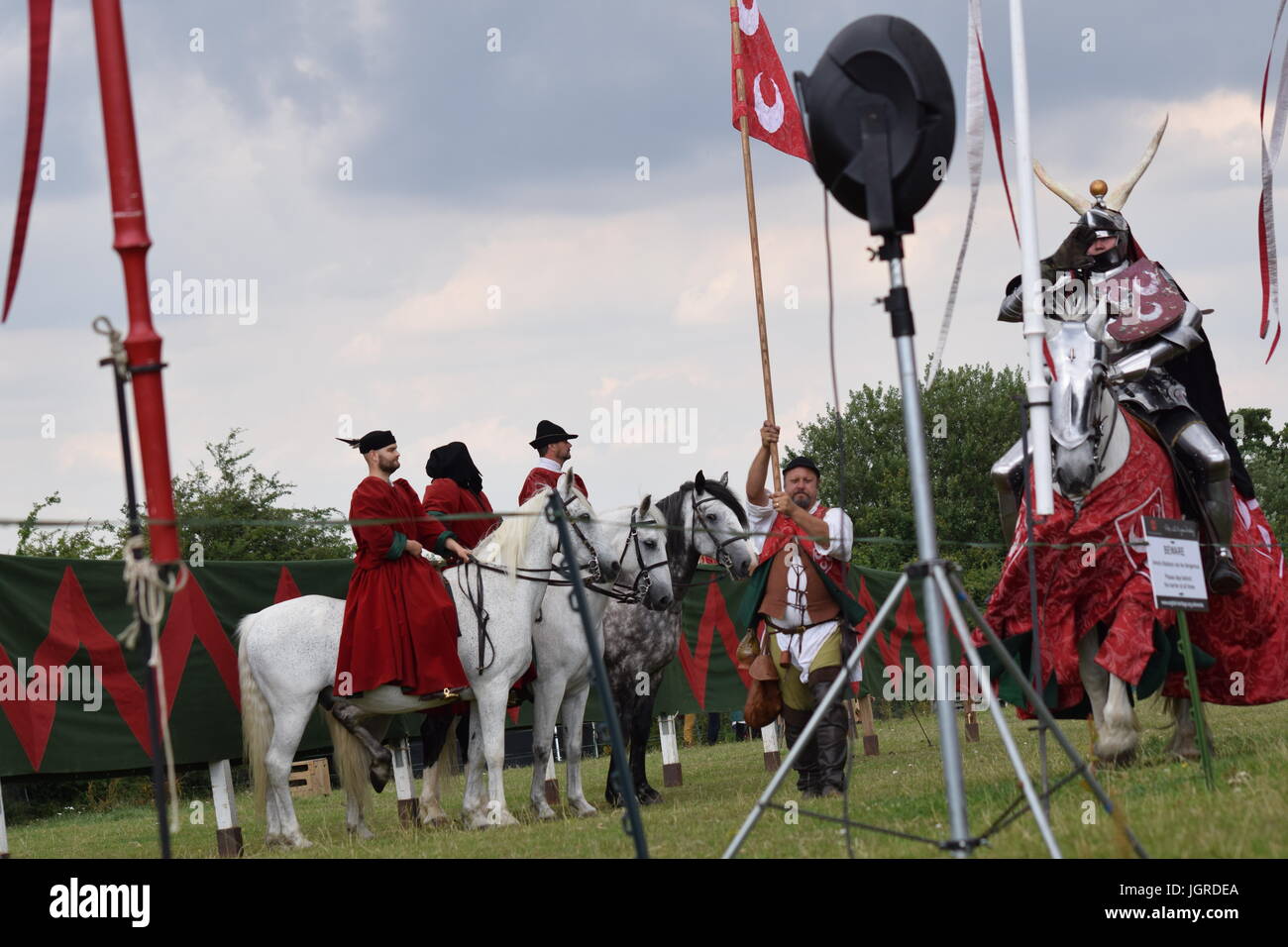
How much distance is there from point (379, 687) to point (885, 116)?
5732 mm

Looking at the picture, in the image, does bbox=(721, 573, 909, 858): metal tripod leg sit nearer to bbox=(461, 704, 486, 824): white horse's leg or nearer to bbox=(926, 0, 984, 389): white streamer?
bbox=(926, 0, 984, 389): white streamer

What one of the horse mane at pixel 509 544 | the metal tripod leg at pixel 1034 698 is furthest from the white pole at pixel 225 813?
the metal tripod leg at pixel 1034 698

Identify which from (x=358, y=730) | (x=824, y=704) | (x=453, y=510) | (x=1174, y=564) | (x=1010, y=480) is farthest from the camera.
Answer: (x=453, y=510)

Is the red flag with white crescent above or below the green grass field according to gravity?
above

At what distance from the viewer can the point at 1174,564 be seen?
22.8 ft

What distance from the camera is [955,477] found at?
158 ft

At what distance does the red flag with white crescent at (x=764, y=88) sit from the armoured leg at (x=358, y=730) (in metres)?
5.23

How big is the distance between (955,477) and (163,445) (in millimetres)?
45283

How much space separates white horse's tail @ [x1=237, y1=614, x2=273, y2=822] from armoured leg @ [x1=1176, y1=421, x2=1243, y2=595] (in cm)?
588

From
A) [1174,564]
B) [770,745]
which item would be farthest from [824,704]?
[770,745]

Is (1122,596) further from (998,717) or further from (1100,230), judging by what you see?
(998,717)

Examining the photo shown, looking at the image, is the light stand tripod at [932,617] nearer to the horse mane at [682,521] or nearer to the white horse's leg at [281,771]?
the white horse's leg at [281,771]

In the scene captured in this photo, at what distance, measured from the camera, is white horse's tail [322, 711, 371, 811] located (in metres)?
9.16

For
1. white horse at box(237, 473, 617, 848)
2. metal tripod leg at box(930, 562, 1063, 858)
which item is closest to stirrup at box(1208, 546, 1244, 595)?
white horse at box(237, 473, 617, 848)
